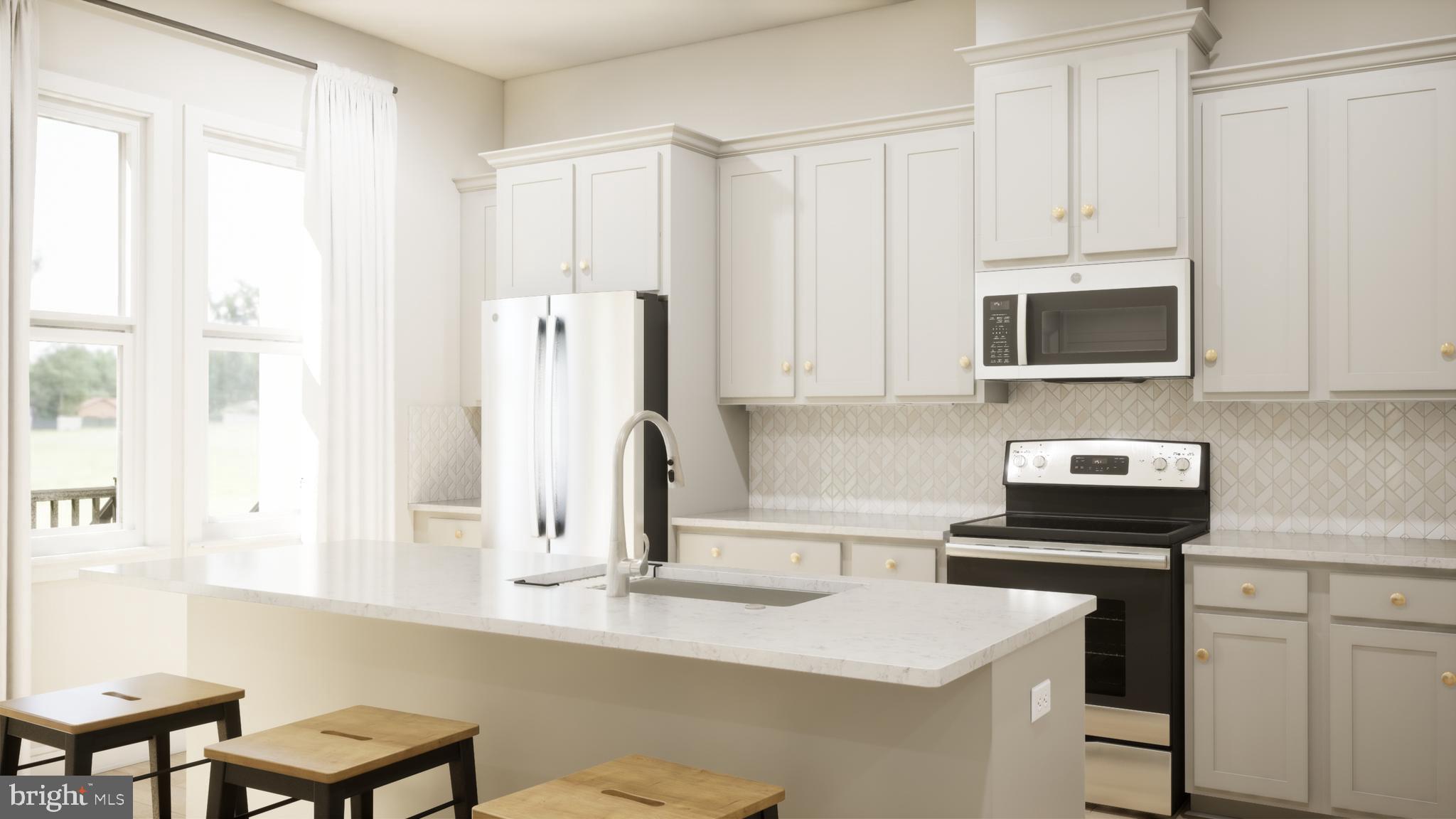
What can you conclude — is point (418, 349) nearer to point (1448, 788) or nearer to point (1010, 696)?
point (1010, 696)

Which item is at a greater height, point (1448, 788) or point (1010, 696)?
point (1010, 696)

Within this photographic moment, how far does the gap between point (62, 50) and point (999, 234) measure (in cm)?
339

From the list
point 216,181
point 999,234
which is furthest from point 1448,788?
point 216,181

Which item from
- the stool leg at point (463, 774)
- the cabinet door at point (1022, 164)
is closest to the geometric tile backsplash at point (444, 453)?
the cabinet door at point (1022, 164)

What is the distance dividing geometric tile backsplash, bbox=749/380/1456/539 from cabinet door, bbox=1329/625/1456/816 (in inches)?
24.7

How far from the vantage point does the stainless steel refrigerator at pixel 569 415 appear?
435 centimetres

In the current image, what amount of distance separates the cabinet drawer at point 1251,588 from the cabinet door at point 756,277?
1743 millimetres

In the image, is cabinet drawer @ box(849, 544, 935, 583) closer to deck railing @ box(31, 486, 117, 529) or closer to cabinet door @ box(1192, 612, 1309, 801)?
cabinet door @ box(1192, 612, 1309, 801)

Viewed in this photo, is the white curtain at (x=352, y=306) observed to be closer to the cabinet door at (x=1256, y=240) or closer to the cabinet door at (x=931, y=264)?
the cabinet door at (x=931, y=264)

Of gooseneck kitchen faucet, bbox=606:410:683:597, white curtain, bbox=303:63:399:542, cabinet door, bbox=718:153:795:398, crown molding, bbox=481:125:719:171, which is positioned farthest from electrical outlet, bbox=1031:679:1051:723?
white curtain, bbox=303:63:399:542

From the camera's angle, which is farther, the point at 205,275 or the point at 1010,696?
the point at 205,275

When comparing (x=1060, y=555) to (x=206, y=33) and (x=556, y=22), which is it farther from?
(x=206, y=33)

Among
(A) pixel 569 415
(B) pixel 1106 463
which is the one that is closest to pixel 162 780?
(A) pixel 569 415

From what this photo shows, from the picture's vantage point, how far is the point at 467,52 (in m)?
5.30
